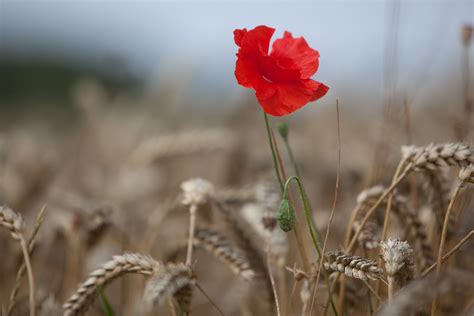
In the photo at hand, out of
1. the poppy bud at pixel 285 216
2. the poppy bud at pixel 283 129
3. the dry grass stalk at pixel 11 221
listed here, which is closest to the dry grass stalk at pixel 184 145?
the poppy bud at pixel 283 129

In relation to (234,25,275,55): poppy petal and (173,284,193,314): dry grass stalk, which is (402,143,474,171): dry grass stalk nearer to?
(234,25,275,55): poppy petal

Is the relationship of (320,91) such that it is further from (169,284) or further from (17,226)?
(17,226)

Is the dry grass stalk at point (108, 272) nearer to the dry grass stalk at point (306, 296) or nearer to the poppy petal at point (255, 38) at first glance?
the dry grass stalk at point (306, 296)

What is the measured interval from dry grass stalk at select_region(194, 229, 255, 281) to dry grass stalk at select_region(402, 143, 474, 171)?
16.1 inches

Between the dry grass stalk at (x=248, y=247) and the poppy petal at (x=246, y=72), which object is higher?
the poppy petal at (x=246, y=72)

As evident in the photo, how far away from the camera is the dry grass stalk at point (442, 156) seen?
1.11 m

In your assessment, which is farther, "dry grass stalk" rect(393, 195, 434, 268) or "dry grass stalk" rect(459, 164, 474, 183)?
"dry grass stalk" rect(393, 195, 434, 268)

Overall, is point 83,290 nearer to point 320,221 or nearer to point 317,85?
point 317,85

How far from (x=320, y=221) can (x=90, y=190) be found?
1.40 meters

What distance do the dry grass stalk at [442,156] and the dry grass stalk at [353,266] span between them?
0.81 ft

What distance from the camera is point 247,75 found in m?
1.11

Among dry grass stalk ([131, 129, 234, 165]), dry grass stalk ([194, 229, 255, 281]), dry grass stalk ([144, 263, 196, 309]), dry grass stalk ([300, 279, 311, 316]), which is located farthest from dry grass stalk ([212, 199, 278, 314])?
dry grass stalk ([131, 129, 234, 165])

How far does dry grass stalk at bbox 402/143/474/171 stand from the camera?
3.64 feet

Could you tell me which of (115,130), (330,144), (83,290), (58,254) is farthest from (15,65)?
(83,290)
